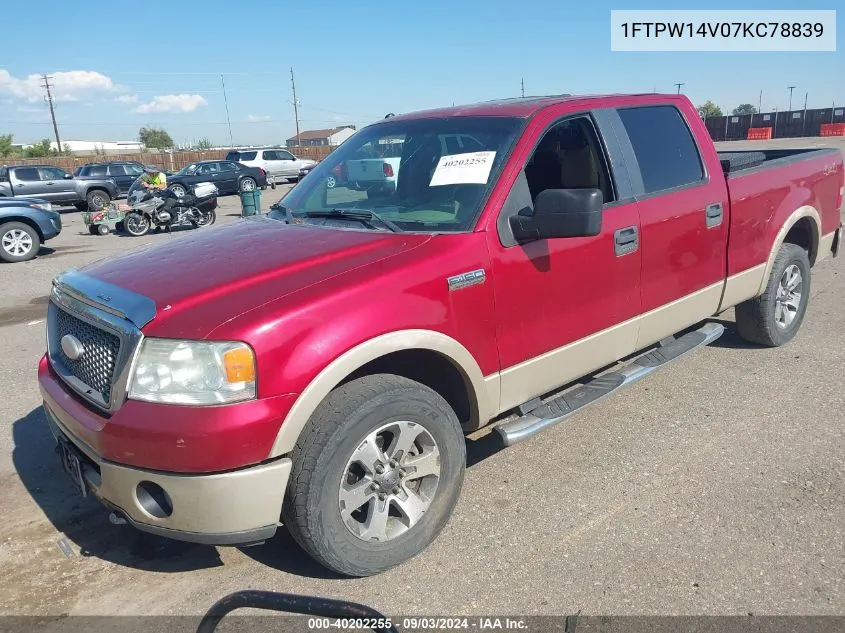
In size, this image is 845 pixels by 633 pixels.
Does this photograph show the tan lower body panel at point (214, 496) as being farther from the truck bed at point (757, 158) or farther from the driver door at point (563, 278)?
the truck bed at point (757, 158)

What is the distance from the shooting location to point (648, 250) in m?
3.90

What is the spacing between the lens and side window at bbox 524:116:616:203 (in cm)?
377

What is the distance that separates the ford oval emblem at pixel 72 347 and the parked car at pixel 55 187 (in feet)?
66.2

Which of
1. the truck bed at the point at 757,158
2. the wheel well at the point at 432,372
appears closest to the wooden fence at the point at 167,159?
the truck bed at the point at 757,158

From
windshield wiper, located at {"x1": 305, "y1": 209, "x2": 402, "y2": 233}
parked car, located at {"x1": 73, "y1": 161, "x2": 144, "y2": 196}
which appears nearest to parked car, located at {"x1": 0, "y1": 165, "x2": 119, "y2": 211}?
parked car, located at {"x1": 73, "y1": 161, "x2": 144, "y2": 196}

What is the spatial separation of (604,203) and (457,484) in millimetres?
1761

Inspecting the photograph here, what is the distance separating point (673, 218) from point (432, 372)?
185cm

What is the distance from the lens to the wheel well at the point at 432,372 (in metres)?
3.06

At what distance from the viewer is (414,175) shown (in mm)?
3668

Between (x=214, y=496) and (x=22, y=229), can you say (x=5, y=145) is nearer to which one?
(x=22, y=229)

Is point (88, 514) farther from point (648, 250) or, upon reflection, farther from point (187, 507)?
point (648, 250)

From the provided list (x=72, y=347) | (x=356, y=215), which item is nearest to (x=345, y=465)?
(x=72, y=347)

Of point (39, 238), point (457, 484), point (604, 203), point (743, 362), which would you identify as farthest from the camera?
point (39, 238)

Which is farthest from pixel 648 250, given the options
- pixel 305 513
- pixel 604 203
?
pixel 305 513
